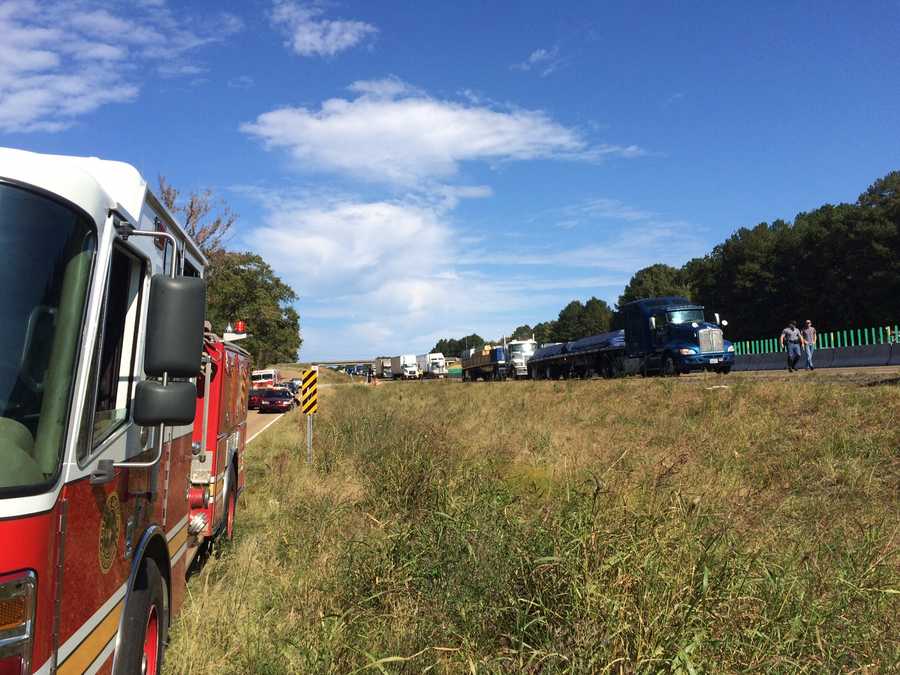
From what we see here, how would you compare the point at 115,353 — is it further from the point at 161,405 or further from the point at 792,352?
the point at 792,352

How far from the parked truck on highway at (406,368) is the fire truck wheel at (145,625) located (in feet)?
278

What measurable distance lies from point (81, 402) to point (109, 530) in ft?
2.23

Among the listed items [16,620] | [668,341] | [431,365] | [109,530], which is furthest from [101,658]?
[431,365]

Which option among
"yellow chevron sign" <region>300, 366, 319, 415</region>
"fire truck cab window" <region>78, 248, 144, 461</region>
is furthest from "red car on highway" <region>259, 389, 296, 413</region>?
"fire truck cab window" <region>78, 248, 144, 461</region>

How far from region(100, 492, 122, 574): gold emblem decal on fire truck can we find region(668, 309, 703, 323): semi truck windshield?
28017mm

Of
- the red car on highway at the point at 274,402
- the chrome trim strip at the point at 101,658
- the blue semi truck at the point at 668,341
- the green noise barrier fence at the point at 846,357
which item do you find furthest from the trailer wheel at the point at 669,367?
the chrome trim strip at the point at 101,658

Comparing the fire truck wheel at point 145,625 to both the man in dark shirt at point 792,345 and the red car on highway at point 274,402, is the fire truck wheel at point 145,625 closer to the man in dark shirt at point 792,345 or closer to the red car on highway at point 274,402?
the man in dark shirt at point 792,345

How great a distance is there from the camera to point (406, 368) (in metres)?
90.9

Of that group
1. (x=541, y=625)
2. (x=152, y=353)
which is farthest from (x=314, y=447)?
(x=152, y=353)

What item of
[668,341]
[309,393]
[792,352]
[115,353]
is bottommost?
[309,393]

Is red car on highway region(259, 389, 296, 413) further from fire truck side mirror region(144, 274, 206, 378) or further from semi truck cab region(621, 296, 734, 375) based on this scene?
fire truck side mirror region(144, 274, 206, 378)

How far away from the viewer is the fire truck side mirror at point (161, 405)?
8.84ft

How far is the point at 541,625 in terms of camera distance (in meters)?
4.17

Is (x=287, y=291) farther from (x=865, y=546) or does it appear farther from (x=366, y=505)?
(x=865, y=546)
